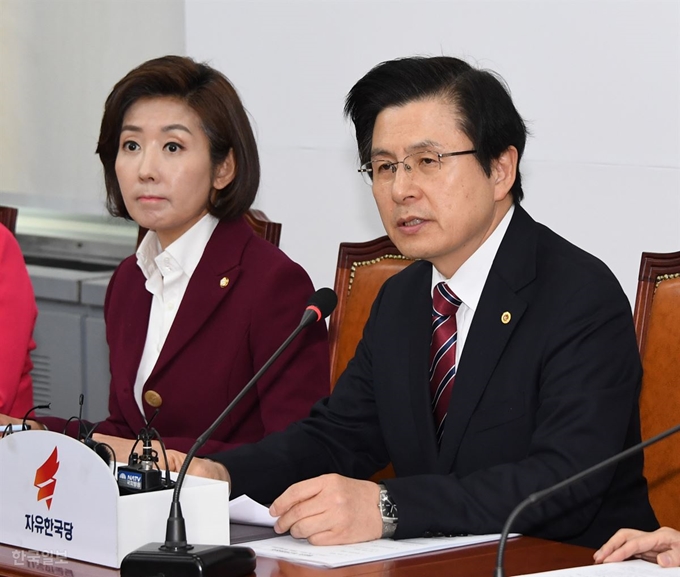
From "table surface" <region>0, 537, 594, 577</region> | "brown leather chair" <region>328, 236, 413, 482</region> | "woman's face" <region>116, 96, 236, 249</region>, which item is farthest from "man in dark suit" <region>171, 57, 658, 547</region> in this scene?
"woman's face" <region>116, 96, 236, 249</region>

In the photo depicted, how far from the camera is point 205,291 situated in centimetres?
262

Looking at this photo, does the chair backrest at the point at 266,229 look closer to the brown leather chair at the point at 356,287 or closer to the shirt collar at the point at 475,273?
the brown leather chair at the point at 356,287

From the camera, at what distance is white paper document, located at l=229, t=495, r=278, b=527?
1.87 metres

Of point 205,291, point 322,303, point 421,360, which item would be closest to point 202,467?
point 322,303

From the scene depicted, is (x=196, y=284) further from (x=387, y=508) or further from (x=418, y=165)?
(x=387, y=508)

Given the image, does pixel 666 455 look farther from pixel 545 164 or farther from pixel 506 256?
pixel 545 164

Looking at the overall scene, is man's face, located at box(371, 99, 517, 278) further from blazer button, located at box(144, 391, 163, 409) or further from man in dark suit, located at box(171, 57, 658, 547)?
blazer button, located at box(144, 391, 163, 409)

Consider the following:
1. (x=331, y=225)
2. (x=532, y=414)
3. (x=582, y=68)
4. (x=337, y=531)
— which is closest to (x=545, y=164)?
(x=582, y=68)

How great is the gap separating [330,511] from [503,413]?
0.41 meters

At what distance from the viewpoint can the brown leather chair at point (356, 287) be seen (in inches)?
108

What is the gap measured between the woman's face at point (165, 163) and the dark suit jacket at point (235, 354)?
12 centimetres

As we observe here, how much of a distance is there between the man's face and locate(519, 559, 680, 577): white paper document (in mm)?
723

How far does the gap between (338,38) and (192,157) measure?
929 mm

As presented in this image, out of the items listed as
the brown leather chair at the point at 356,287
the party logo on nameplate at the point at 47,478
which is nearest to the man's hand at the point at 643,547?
the party logo on nameplate at the point at 47,478
